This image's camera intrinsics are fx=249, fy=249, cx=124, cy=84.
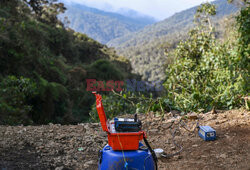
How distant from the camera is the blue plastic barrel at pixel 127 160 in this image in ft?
6.50

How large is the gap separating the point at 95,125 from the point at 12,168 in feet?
5.51

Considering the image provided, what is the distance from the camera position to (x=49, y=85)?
8.10 metres

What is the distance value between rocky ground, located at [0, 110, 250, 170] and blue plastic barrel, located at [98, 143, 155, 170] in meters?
0.62

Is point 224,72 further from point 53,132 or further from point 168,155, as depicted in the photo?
point 53,132

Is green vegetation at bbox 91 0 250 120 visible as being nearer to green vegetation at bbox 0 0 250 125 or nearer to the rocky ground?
→ green vegetation at bbox 0 0 250 125

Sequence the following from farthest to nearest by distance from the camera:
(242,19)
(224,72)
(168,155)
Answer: (224,72) → (242,19) → (168,155)

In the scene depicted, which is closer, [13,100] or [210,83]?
[210,83]

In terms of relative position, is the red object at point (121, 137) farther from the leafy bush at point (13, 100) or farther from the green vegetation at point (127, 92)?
the leafy bush at point (13, 100)

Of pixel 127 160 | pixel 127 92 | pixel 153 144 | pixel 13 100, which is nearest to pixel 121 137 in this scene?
pixel 127 160

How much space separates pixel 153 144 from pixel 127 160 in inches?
54.1

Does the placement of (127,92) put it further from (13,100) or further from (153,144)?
(153,144)

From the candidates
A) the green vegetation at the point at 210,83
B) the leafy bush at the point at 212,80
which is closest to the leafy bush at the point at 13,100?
the green vegetation at the point at 210,83

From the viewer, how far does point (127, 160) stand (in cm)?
Result: 198

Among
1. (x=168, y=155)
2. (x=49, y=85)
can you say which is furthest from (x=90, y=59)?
(x=168, y=155)
